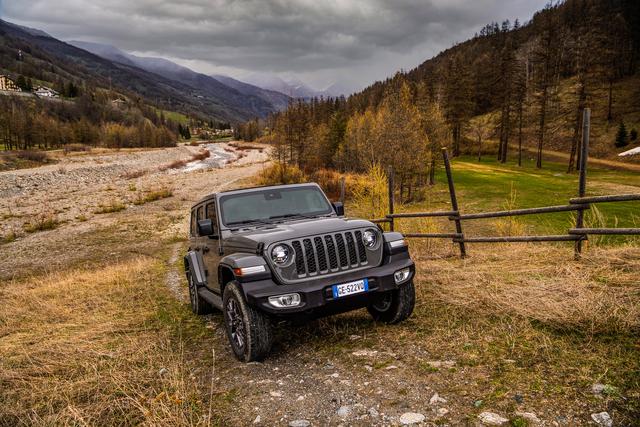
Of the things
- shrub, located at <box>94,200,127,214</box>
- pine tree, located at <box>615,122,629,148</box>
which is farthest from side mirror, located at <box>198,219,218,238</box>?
pine tree, located at <box>615,122,629,148</box>

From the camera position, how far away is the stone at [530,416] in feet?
10.9

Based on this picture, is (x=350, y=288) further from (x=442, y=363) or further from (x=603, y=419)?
(x=603, y=419)

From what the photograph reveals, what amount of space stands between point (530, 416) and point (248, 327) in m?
2.98

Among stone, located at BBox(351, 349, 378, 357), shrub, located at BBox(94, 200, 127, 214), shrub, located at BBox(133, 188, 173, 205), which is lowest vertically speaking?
shrub, located at BBox(94, 200, 127, 214)

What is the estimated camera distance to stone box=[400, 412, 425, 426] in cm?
353

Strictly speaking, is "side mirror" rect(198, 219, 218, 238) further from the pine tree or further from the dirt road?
the pine tree

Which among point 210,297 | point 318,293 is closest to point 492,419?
point 318,293

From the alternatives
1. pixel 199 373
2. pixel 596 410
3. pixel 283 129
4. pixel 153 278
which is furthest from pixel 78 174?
pixel 596 410

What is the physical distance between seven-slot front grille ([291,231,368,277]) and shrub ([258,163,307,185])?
36026 millimetres

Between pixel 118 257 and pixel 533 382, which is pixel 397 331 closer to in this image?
pixel 533 382

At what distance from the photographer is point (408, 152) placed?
3081 cm

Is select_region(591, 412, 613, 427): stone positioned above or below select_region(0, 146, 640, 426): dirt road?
above

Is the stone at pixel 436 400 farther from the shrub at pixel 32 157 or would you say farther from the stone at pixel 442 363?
the shrub at pixel 32 157

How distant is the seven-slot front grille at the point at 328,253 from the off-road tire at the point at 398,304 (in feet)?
2.49
